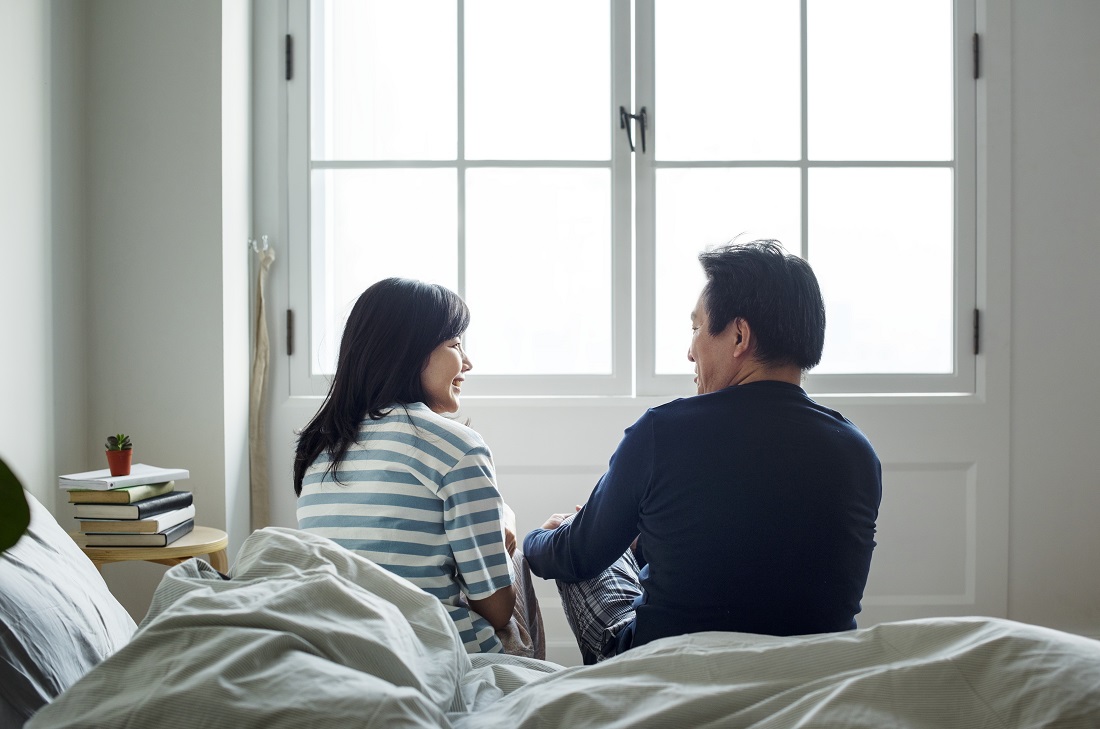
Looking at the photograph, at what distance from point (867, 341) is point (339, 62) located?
185 centimetres

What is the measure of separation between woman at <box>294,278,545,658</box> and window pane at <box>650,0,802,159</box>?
1.40 meters

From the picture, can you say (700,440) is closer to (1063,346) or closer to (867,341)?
(867,341)

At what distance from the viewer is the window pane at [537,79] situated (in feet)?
8.81

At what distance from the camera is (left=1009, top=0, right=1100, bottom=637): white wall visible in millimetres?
2672

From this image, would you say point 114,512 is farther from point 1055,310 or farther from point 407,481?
point 1055,310

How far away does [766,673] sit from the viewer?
2.97 ft

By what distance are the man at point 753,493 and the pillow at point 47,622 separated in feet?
2.44

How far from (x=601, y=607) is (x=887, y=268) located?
65.5 inches

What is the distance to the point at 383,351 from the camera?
1602 mm

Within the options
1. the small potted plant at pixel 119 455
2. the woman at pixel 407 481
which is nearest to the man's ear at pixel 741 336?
the woman at pixel 407 481

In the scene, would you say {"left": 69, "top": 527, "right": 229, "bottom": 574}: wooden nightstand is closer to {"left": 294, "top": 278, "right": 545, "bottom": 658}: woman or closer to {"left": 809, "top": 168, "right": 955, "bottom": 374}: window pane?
{"left": 294, "top": 278, "right": 545, "bottom": 658}: woman

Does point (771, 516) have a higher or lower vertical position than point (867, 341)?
lower

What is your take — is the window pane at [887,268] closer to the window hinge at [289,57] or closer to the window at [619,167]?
the window at [619,167]

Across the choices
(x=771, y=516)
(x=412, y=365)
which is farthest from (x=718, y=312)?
(x=412, y=365)
